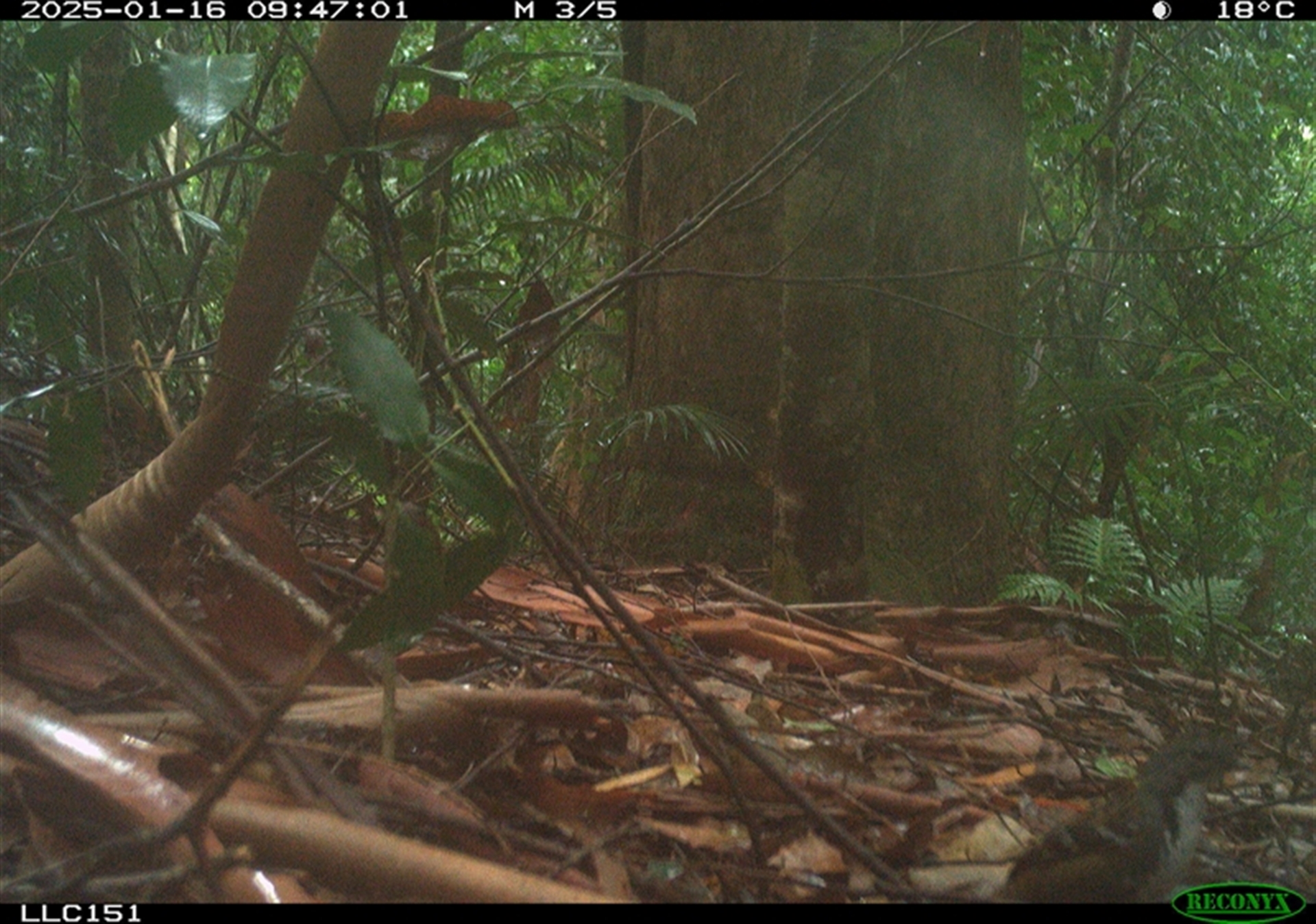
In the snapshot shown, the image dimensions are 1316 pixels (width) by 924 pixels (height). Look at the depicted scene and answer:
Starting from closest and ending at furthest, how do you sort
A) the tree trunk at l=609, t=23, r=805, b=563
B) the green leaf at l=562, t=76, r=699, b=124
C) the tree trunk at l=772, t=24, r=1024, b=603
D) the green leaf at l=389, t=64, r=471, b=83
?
the green leaf at l=389, t=64, r=471, b=83 → the green leaf at l=562, t=76, r=699, b=124 → the tree trunk at l=772, t=24, r=1024, b=603 → the tree trunk at l=609, t=23, r=805, b=563

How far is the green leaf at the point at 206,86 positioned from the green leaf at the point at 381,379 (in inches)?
10.0

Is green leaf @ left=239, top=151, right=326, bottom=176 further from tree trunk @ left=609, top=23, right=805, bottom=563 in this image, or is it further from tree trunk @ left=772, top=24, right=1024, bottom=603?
tree trunk @ left=609, top=23, right=805, bottom=563

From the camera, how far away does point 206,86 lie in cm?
120

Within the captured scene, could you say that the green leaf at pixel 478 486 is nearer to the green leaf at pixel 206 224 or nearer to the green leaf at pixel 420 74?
the green leaf at pixel 420 74

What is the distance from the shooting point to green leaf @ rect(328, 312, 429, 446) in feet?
3.68

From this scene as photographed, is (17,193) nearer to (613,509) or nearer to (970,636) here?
(613,509)

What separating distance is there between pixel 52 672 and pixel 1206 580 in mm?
1981

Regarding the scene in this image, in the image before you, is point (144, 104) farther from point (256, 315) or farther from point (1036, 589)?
point (1036, 589)

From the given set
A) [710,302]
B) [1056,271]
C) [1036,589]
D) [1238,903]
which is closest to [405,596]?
[1238,903]

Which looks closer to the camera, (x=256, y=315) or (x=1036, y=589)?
(x=256, y=315)

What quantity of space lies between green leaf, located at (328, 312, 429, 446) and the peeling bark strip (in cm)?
15

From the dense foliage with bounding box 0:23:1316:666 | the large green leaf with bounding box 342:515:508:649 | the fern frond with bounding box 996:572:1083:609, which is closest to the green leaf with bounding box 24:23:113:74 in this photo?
the dense foliage with bounding box 0:23:1316:666

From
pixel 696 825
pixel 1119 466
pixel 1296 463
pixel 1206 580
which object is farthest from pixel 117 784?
pixel 1296 463

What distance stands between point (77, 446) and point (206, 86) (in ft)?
1.57
